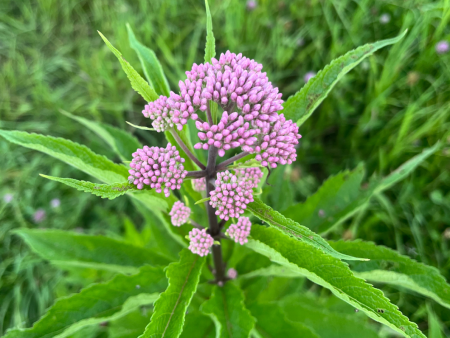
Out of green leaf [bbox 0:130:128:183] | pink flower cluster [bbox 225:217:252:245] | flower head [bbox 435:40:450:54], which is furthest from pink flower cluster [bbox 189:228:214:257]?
flower head [bbox 435:40:450:54]

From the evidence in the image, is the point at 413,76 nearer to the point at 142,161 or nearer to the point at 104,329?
the point at 142,161

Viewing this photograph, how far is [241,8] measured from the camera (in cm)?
342

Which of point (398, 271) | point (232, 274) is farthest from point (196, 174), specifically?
point (398, 271)

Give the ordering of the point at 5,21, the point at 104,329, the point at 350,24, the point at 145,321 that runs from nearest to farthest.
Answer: the point at 145,321, the point at 104,329, the point at 350,24, the point at 5,21

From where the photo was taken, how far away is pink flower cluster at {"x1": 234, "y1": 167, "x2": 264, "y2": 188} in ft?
4.18

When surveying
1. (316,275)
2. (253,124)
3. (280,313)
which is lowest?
(280,313)

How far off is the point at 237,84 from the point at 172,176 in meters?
0.42

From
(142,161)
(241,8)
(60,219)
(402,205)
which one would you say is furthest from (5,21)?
(402,205)

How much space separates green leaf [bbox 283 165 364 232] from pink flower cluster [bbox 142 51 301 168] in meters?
0.79

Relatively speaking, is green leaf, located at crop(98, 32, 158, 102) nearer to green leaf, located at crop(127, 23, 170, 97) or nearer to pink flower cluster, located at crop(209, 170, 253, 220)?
green leaf, located at crop(127, 23, 170, 97)

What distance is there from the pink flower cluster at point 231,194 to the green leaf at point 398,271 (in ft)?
1.93

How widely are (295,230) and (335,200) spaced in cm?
104

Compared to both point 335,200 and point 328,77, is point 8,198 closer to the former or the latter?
point 335,200

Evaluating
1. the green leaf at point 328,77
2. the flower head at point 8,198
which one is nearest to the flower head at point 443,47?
the green leaf at point 328,77
